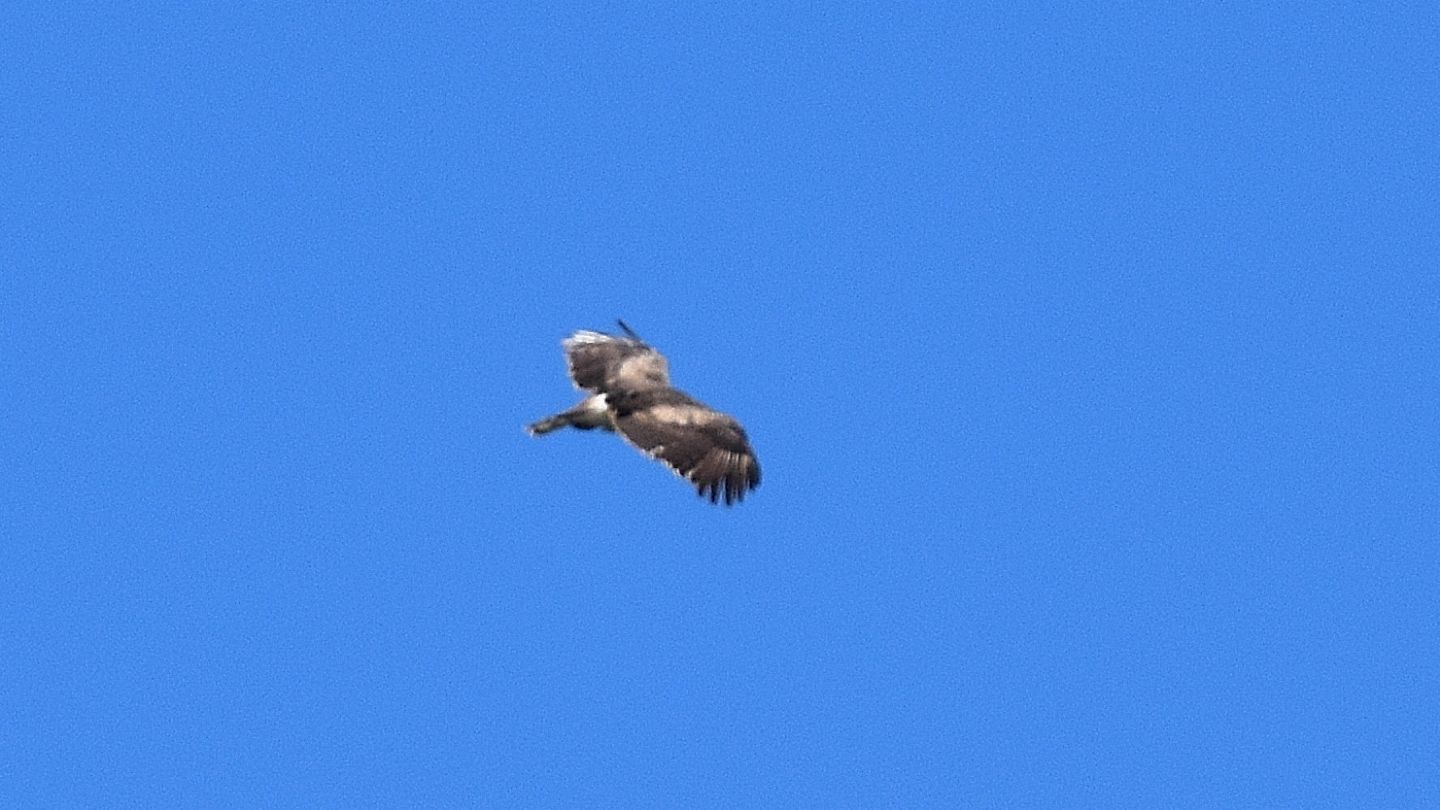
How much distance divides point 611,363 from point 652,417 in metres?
4.34

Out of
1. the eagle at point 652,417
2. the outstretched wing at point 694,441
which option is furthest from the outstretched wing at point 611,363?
the outstretched wing at point 694,441

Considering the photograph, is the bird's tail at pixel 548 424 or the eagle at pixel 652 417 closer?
the eagle at pixel 652 417

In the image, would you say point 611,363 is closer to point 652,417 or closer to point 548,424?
point 548,424

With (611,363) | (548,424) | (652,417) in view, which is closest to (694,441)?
(652,417)

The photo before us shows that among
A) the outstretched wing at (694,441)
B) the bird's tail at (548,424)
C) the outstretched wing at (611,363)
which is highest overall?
the outstretched wing at (611,363)

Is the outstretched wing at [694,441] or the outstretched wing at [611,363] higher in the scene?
the outstretched wing at [611,363]

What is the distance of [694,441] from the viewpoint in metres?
42.8

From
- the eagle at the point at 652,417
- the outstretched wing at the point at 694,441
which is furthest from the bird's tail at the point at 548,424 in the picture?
the outstretched wing at the point at 694,441

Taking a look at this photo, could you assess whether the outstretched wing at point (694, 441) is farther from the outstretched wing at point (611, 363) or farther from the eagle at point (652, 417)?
the outstretched wing at point (611, 363)

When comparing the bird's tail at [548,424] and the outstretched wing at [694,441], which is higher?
the bird's tail at [548,424]

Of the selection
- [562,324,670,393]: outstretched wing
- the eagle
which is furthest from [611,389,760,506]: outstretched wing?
[562,324,670,393]: outstretched wing

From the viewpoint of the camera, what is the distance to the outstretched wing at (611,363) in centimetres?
4697

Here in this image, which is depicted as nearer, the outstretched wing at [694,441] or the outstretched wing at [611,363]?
the outstretched wing at [694,441]

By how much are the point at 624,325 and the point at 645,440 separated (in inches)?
276
